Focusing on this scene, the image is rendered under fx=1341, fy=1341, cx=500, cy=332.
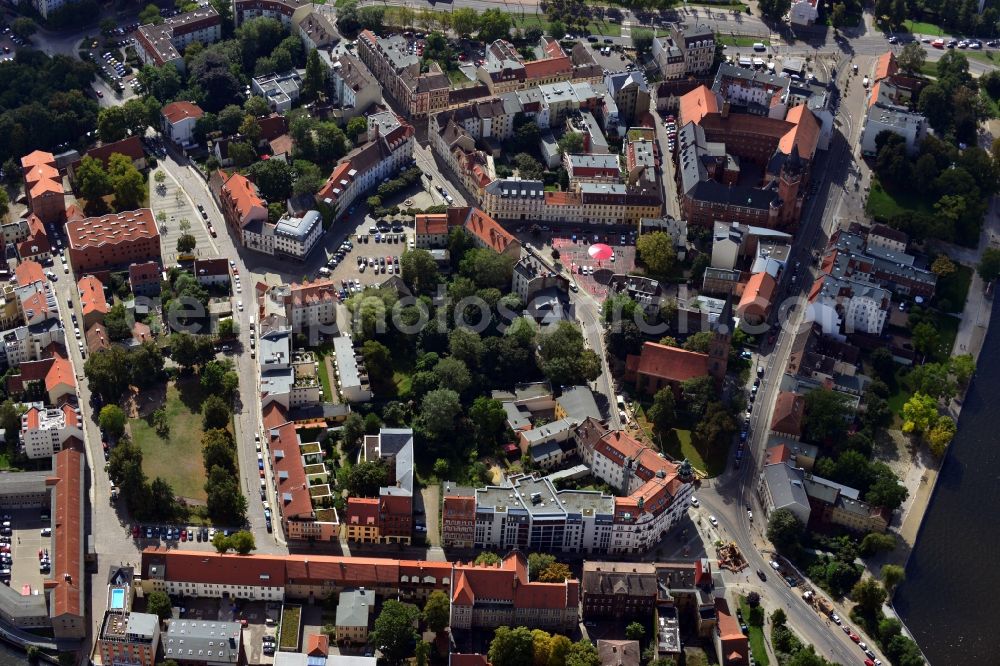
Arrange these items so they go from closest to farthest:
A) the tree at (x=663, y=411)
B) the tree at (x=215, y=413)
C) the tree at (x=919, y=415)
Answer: the tree at (x=215, y=413)
the tree at (x=663, y=411)
the tree at (x=919, y=415)

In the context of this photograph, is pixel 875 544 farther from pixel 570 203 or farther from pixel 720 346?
pixel 570 203

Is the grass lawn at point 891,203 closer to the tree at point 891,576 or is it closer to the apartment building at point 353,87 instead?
the tree at point 891,576

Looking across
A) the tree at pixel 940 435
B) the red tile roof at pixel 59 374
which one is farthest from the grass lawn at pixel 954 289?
the red tile roof at pixel 59 374

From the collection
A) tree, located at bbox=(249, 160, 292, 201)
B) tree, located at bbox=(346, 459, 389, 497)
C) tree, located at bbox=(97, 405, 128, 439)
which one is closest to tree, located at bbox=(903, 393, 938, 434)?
tree, located at bbox=(346, 459, 389, 497)

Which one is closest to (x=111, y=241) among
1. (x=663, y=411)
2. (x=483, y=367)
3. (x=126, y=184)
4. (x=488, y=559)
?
(x=126, y=184)

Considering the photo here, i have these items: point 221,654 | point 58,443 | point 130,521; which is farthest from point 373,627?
point 58,443

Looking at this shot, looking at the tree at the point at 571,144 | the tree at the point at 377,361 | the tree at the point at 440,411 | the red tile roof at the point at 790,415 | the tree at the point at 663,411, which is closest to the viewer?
the tree at the point at 440,411
